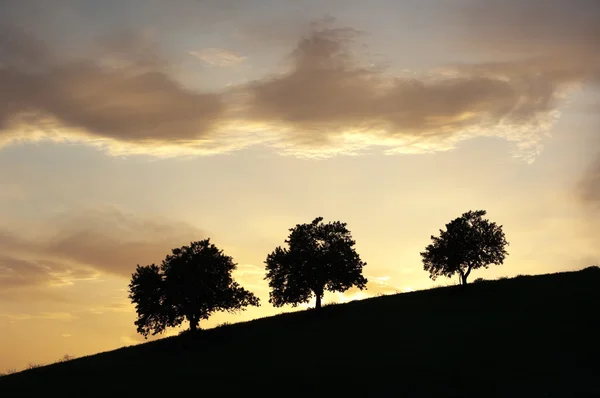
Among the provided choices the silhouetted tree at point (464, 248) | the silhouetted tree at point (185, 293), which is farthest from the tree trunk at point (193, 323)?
the silhouetted tree at point (464, 248)

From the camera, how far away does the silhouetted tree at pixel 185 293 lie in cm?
7456

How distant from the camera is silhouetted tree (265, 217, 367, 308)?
80062 mm

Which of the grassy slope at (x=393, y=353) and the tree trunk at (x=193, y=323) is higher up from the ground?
the tree trunk at (x=193, y=323)

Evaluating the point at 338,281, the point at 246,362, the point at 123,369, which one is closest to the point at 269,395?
the point at 246,362

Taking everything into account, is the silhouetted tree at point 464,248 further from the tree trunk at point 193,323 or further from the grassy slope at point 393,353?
the tree trunk at point 193,323

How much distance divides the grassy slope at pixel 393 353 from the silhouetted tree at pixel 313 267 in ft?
13.7

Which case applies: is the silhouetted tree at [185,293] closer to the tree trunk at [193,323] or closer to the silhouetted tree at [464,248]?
the tree trunk at [193,323]

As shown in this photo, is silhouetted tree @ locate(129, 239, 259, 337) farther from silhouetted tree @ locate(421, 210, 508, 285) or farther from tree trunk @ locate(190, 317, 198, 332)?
silhouetted tree @ locate(421, 210, 508, 285)

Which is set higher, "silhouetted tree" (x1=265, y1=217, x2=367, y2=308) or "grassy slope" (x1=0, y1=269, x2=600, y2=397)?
"silhouetted tree" (x1=265, y1=217, x2=367, y2=308)

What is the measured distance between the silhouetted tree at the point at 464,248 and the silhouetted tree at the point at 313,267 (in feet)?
37.0

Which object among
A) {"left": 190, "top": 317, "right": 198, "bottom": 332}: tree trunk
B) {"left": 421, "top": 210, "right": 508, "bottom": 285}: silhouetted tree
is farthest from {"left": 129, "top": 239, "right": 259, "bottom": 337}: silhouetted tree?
{"left": 421, "top": 210, "right": 508, "bottom": 285}: silhouetted tree

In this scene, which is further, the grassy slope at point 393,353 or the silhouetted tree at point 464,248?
the silhouetted tree at point 464,248

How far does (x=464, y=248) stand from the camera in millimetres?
83812

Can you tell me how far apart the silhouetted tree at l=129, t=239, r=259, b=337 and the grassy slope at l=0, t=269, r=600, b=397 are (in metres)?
2.70
